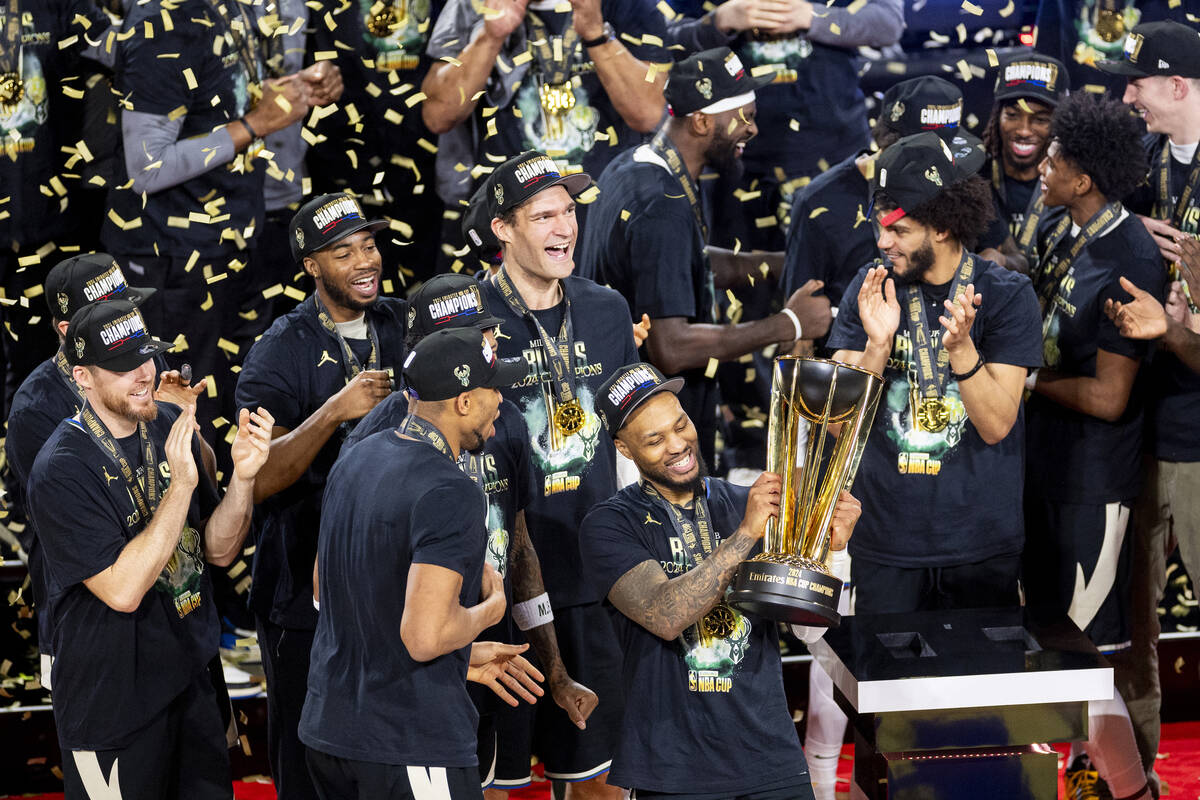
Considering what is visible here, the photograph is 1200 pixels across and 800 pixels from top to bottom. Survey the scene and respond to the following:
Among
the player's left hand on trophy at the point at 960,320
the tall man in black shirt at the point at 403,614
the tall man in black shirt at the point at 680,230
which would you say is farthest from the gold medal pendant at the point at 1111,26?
the tall man in black shirt at the point at 403,614

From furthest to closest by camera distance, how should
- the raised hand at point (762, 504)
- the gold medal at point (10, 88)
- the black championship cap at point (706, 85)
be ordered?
the gold medal at point (10, 88) < the black championship cap at point (706, 85) < the raised hand at point (762, 504)

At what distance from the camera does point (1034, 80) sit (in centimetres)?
596

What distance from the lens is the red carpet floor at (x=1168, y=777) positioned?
5.55 metres

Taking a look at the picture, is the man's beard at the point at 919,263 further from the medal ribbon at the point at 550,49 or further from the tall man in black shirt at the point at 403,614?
the medal ribbon at the point at 550,49

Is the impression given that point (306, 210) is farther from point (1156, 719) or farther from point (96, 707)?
point (1156, 719)

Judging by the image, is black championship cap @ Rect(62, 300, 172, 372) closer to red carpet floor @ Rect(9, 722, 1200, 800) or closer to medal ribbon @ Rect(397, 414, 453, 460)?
medal ribbon @ Rect(397, 414, 453, 460)

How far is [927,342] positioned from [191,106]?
3.15 m

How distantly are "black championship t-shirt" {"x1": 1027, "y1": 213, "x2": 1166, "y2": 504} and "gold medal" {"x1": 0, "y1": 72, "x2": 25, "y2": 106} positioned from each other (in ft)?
13.6

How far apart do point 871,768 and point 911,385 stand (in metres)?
1.24

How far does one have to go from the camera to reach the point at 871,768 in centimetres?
408

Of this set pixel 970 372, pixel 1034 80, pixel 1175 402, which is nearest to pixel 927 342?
Result: pixel 970 372

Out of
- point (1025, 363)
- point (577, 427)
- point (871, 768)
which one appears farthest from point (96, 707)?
point (1025, 363)

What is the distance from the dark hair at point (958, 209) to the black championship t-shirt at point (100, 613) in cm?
230

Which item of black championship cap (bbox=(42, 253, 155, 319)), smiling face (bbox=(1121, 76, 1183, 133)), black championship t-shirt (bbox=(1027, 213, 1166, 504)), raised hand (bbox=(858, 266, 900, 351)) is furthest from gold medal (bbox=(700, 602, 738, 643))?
smiling face (bbox=(1121, 76, 1183, 133))
